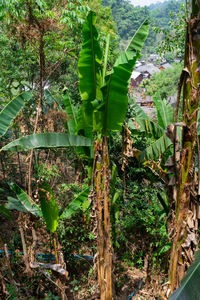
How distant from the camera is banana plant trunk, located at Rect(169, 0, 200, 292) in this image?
1.98 m

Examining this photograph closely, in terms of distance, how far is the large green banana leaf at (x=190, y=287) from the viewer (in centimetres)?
149

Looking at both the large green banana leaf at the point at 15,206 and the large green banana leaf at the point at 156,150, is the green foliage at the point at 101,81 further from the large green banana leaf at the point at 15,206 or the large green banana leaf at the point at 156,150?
the large green banana leaf at the point at 15,206

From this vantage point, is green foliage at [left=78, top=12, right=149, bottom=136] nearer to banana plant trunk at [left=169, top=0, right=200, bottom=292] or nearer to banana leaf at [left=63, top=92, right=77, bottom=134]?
banana plant trunk at [left=169, top=0, right=200, bottom=292]

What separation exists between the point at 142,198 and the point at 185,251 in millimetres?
3031

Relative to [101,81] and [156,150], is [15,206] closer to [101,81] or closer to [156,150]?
[101,81]

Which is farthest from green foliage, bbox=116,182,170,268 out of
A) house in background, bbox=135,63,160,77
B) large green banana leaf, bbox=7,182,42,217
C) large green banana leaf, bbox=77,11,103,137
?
house in background, bbox=135,63,160,77

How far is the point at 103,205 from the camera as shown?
327 centimetres

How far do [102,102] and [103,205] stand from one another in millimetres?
1337

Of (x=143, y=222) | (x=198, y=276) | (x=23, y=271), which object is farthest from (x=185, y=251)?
(x=23, y=271)

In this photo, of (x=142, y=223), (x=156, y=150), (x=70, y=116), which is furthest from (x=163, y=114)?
(x=142, y=223)

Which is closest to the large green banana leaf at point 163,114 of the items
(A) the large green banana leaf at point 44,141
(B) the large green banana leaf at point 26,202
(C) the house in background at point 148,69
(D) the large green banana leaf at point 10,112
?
(A) the large green banana leaf at point 44,141

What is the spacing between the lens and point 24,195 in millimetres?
3803

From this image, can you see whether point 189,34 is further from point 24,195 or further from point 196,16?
point 24,195

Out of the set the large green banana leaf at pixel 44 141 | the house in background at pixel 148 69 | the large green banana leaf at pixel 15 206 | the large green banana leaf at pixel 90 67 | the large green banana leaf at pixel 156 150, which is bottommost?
the large green banana leaf at pixel 15 206
